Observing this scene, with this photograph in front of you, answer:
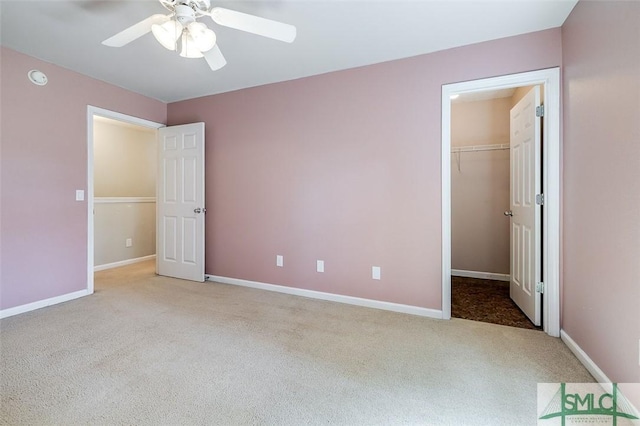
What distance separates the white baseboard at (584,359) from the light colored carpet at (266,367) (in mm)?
54

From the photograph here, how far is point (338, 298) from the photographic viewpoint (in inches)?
120

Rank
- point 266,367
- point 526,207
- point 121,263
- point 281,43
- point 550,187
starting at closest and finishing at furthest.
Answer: point 266,367 → point 550,187 → point 281,43 → point 526,207 → point 121,263

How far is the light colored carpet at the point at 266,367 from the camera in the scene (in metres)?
1.42

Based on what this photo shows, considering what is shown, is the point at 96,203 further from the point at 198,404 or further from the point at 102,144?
the point at 198,404

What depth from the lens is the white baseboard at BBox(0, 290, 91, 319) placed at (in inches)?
103

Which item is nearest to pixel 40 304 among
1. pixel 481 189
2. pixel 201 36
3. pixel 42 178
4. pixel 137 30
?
pixel 42 178

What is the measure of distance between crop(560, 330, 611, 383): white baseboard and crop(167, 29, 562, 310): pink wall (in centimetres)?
88

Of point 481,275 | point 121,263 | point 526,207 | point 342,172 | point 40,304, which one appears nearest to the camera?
point 526,207

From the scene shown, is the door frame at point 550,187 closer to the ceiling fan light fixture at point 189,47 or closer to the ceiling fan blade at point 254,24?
the ceiling fan blade at point 254,24

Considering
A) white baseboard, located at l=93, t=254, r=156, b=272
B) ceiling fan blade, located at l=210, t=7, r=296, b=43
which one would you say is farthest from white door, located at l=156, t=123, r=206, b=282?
ceiling fan blade, located at l=210, t=7, r=296, b=43

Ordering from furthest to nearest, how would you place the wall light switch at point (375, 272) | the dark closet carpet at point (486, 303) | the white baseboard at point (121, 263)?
1. the white baseboard at point (121, 263)
2. the wall light switch at point (375, 272)
3. the dark closet carpet at point (486, 303)

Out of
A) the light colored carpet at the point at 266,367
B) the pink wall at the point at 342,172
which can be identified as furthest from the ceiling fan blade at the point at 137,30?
the light colored carpet at the point at 266,367

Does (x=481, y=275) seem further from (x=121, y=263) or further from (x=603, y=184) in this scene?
(x=121, y=263)

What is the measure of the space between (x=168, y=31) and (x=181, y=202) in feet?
8.38
